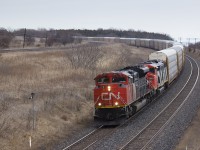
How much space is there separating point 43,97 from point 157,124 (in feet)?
30.5

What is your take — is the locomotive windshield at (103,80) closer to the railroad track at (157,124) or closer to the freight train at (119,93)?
the freight train at (119,93)

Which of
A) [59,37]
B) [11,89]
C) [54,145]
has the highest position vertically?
[59,37]

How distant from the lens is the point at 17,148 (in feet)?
69.5

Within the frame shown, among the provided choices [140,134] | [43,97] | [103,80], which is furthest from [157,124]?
[43,97]

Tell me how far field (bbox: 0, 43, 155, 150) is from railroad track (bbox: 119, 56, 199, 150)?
4531mm

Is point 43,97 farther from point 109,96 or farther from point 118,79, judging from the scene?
point 118,79

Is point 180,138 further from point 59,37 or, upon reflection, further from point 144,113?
point 59,37

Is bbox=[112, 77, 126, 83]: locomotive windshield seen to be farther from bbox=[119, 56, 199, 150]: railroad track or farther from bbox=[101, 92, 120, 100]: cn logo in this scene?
bbox=[119, 56, 199, 150]: railroad track

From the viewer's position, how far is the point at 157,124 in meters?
26.9

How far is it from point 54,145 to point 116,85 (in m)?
6.25

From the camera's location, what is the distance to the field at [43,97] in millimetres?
23516

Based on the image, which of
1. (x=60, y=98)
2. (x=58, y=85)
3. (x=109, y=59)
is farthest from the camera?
(x=109, y=59)

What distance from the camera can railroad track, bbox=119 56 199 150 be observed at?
22.0m

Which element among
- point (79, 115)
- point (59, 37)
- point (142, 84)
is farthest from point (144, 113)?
point (59, 37)
